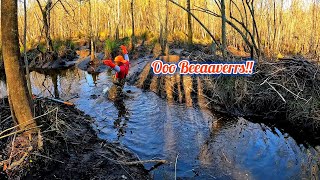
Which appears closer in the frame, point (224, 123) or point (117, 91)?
point (224, 123)

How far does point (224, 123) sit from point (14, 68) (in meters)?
4.89

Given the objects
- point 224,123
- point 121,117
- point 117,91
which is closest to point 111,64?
point 117,91

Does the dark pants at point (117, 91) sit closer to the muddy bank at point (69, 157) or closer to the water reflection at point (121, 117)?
the water reflection at point (121, 117)

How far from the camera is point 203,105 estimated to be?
8383 mm

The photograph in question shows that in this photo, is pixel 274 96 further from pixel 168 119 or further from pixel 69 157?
pixel 69 157

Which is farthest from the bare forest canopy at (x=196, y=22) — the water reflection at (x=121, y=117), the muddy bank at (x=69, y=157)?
the muddy bank at (x=69, y=157)

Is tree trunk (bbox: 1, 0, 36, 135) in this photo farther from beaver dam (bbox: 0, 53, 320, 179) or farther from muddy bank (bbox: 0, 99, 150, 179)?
beaver dam (bbox: 0, 53, 320, 179)

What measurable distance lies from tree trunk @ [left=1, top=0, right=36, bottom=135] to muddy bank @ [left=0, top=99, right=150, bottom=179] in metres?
0.31

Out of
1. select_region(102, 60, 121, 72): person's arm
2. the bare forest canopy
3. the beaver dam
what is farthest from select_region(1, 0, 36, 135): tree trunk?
the bare forest canopy

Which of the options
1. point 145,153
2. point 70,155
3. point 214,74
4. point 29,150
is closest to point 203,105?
point 214,74

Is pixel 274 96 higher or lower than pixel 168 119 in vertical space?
higher

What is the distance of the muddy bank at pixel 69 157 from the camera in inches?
163

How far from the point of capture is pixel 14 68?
4152 mm

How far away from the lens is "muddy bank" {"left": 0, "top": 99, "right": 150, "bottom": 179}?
413 centimetres
